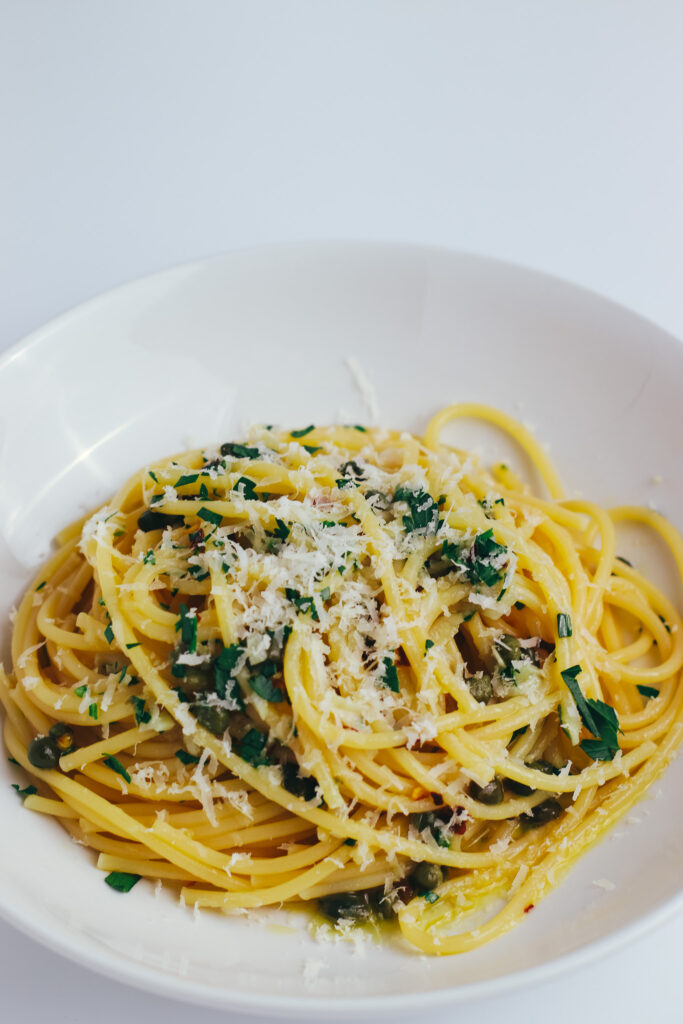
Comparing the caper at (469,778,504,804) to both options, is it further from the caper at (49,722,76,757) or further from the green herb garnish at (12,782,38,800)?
the green herb garnish at (12,782,38,800)

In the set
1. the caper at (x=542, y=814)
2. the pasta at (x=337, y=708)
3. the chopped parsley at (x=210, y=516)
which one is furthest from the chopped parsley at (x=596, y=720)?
the chopped parsley at (x=210, y=516)

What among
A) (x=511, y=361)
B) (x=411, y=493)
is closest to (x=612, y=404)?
(x=511, y=361)

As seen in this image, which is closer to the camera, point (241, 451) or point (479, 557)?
point (479, 557)

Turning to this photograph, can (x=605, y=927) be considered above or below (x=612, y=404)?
below

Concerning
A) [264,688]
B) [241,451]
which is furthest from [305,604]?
[241,451]

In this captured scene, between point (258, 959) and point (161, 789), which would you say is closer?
point (258, 959)

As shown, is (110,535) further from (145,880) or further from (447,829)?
(447,829)

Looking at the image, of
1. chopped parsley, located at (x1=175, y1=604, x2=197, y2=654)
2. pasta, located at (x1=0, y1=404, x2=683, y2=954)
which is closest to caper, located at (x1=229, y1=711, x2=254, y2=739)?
pasta, located at (x1=0, y1=404, x2=683, y2=954)

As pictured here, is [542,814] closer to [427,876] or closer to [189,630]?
[427,876]

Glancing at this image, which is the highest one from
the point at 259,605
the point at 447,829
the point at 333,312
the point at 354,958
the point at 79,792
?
the point at 333,312
